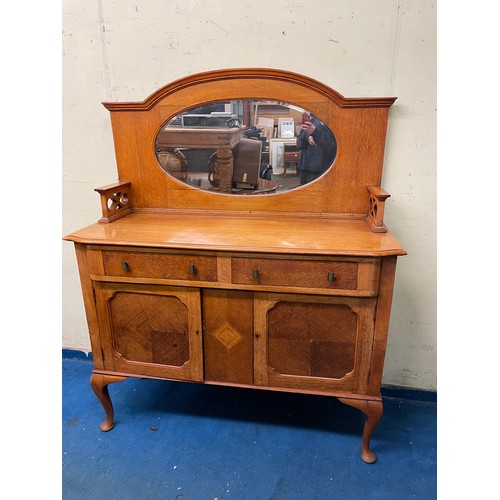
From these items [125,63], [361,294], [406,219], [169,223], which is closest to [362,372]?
[361,294]

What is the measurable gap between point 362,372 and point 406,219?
79cm

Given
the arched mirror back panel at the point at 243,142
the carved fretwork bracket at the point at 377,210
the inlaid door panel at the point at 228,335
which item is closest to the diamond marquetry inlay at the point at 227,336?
the inlaid door panel at the point at 228,335

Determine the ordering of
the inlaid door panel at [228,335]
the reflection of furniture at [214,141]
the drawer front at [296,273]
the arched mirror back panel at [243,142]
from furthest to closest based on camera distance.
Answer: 1. the reflection of furniture at [214,141]
2. the arched mirror back panel at [243,142]
3. the inlaid door panel at [228,335]
4. the drawer front at [296,273]

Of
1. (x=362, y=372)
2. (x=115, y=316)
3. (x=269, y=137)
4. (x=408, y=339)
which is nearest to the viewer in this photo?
(x=362, y=372)

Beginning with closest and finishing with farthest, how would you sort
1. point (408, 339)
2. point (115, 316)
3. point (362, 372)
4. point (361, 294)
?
point (361, 294) < point (362, 372) < point (115, 316) < point (408, 339)

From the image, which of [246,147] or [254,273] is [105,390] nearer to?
[254,273]

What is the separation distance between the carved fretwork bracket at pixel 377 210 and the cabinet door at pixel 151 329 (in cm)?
80

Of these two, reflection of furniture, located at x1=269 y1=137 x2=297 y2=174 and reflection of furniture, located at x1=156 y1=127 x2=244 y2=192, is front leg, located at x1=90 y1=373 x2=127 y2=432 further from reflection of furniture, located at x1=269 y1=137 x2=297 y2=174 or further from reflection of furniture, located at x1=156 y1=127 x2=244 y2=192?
reflection of furniture, located at x1=269 y1=137 x2=297 y2=174

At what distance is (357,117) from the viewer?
1717 millimetres

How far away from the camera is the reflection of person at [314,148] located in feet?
5.75

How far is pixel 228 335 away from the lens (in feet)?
5.28

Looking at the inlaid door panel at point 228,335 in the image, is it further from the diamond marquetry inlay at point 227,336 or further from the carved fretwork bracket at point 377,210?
the carved fretwork bracket at point 377,210

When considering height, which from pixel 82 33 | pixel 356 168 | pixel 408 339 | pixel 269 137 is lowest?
pixel 408 339

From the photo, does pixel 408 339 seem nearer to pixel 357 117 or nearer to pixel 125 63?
pixel 357 117
